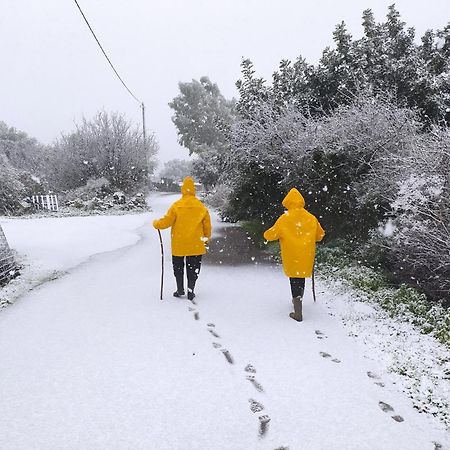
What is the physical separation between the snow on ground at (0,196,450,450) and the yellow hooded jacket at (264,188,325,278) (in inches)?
28.1

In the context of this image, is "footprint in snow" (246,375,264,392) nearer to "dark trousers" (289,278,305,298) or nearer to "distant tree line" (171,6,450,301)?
"dark trousers" (289,278,305,298)

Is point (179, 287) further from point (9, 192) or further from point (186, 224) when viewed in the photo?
point (9, 192)

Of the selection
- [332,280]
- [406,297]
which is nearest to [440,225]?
[406,297]

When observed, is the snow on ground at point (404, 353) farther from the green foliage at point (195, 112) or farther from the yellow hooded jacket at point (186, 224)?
the green foliage at point (195, 112)

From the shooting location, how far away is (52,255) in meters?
9.10

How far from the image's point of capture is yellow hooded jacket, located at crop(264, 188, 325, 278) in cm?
519

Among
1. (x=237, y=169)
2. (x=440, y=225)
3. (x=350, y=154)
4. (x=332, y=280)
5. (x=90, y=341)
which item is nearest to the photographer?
(x=90, y=341)

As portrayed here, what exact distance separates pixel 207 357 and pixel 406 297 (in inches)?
125

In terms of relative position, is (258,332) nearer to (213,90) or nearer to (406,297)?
(406,297)

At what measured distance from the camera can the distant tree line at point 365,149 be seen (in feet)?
19.1

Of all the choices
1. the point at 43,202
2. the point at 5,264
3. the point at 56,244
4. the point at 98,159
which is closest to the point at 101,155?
the point at 98,159

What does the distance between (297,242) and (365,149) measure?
4308 mm

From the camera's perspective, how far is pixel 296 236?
5.25m

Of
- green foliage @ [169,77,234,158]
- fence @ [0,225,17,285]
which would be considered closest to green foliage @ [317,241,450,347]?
fence @ [0,225,17,285]
